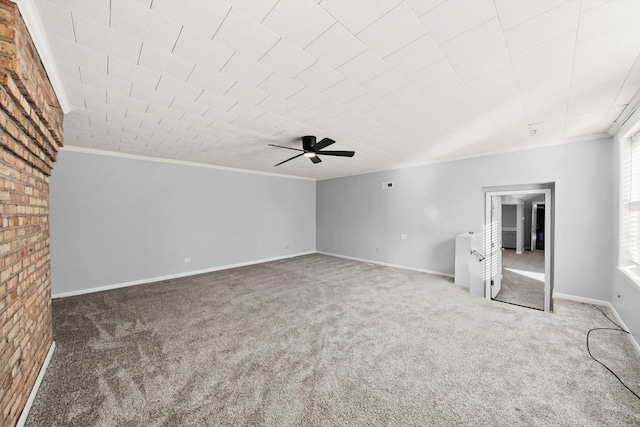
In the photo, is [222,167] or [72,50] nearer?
[72,50]

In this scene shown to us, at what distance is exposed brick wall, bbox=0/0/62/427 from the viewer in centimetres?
127

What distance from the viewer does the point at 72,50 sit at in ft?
5.59

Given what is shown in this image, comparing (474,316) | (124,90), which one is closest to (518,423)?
(474,316)

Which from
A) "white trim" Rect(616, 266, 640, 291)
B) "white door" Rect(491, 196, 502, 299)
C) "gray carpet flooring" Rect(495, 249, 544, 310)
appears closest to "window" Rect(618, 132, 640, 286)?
"white trim" Rect(616, 266, 640, 291)

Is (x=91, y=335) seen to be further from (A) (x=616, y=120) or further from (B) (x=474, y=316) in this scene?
(A) (x=616, y=120)

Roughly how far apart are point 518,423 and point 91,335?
408 cm

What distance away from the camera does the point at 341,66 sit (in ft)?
6.26

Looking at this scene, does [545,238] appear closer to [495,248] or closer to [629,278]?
[495,248]

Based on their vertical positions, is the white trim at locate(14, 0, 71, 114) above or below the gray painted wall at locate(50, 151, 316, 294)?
above

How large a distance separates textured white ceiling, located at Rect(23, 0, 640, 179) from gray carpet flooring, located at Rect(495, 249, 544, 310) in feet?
9.25

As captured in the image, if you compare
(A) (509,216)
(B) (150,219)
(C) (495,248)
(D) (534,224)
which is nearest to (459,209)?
(C) (495,248)

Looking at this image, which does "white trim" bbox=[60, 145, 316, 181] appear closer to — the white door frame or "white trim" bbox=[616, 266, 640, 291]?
the white door frame

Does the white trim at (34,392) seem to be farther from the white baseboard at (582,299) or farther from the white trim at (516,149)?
the white trim at (516,149)

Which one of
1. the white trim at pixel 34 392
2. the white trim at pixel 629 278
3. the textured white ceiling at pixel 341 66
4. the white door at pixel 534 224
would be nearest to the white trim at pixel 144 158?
the textured white ceiling at pixel 341 66
